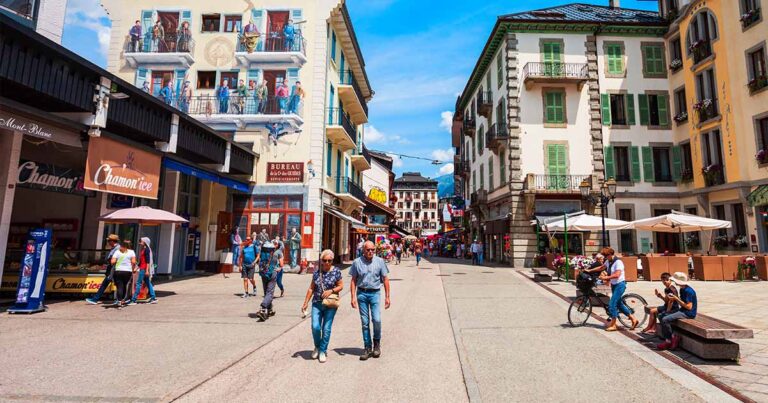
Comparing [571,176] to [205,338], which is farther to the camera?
[571,176]

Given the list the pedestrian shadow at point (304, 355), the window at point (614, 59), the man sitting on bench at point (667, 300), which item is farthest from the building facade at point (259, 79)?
the window at point (614, 59)

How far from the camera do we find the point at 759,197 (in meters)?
18.0

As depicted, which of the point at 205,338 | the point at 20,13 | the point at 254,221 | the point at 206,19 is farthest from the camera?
the point at 206,19

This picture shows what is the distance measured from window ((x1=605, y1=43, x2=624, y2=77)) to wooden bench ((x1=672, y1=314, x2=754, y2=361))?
2371 cm

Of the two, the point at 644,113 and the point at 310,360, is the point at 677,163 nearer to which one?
the point at 644,113

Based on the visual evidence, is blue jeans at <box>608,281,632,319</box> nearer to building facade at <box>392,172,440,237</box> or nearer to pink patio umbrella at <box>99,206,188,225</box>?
pink patio umbrella at <box>99,206,188,225</box>

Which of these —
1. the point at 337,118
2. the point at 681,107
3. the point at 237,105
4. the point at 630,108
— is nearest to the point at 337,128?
the point at 337,118

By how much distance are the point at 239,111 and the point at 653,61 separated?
84.5ft

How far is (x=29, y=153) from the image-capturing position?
13086mm

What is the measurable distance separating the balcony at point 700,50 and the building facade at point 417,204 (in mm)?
73226

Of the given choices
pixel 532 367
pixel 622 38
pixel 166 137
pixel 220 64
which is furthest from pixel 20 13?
pixel 622 38

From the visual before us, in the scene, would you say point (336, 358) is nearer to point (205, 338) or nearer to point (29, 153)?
point (205, 338)

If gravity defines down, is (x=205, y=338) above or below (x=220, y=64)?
below

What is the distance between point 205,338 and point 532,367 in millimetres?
5315
